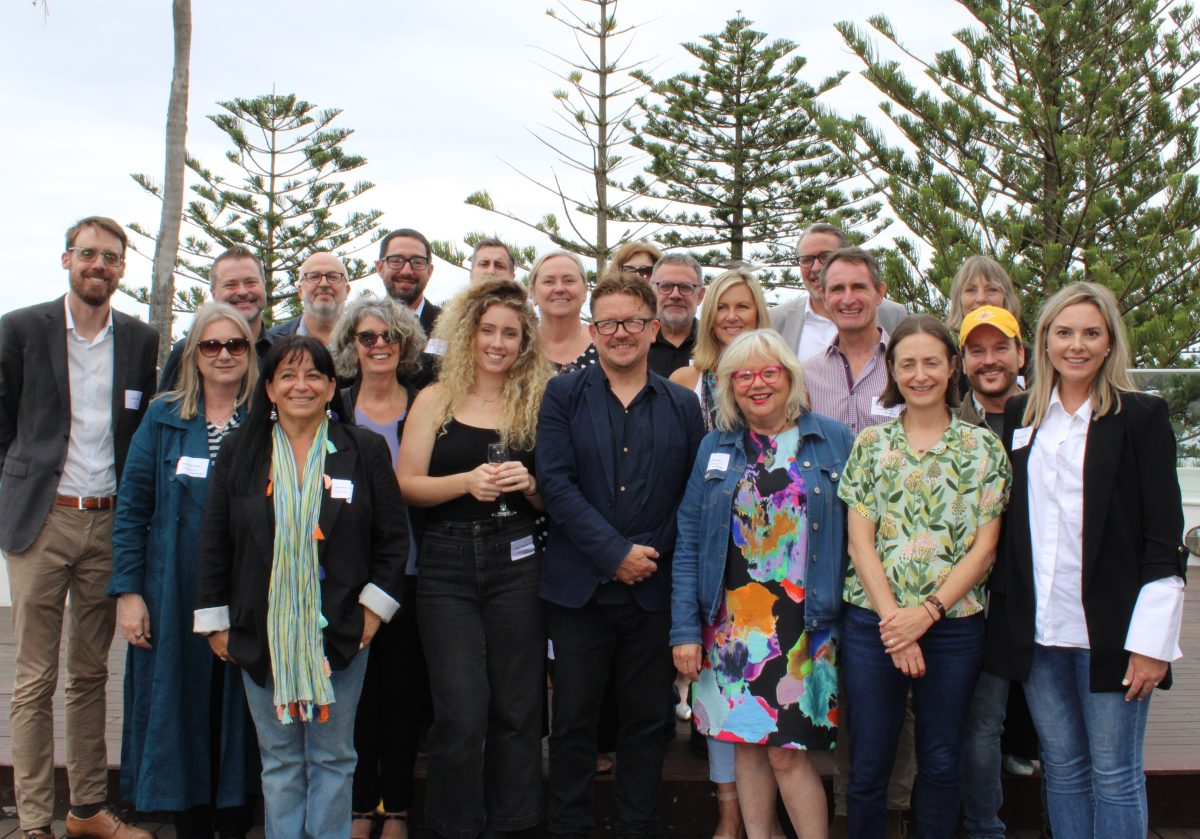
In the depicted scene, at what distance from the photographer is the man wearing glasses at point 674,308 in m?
3.88

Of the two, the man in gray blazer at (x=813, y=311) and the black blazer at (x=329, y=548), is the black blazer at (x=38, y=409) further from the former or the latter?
the man in gray blazer at (x=813, y=311)

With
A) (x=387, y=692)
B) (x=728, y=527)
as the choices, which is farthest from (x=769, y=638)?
(x=387, y=692)

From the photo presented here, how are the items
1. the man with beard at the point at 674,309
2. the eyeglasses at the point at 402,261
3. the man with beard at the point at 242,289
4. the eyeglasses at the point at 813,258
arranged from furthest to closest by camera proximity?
the eyeglasses at the point at 402,261, the eyeglasses at the point at 813,258, the man with beard at the point at 674,309, the man with beard at the point at 242,289

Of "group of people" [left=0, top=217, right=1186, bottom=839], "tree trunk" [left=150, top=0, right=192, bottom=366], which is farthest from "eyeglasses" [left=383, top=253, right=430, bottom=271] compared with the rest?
"tree trunk" [left=150, top=0, right=192, bottom=366]

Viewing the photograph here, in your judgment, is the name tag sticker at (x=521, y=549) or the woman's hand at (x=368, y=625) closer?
the woman's hand at (x=368, y=625)

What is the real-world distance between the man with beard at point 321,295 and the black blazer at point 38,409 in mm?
814

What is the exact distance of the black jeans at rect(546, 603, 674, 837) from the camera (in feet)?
9.32

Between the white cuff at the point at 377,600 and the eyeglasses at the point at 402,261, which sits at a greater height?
the eyeglasses at the point at 402,261

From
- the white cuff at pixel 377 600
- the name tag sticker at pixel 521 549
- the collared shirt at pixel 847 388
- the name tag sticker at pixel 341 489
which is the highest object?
the collared shirt at pixel 847 388

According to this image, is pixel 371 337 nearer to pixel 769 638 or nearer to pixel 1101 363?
pixel 769 638

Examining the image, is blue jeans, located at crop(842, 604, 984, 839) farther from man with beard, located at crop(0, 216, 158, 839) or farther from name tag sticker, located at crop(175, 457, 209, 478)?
man with beard, located at crop(0, 216, 158, 839)

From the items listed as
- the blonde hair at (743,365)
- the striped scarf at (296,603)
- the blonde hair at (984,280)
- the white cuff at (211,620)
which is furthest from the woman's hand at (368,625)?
the blonde hair at (984,280)

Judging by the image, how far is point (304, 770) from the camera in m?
2.75

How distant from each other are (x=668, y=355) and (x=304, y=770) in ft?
6.50
